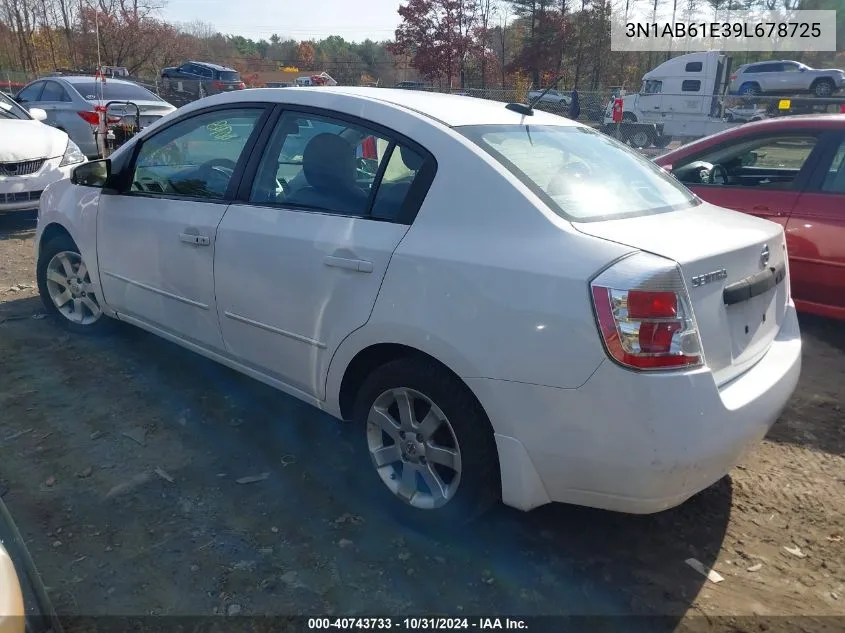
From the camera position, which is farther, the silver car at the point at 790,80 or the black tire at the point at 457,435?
the silver car at the point at 790,80

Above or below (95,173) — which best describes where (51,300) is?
below

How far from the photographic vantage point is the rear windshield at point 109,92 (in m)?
11.4

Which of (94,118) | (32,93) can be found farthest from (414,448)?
(32,93)

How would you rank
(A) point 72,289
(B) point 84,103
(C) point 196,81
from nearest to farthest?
(A) point 72,289 → (B) point 84,103 → (C) point 196,81

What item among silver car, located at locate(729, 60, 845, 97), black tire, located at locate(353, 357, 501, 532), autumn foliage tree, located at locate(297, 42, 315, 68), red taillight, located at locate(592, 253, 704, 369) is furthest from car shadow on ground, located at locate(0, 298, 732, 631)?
autumn foliage tree, located at locate(297, 42, 315, 68)

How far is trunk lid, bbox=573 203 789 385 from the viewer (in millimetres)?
2205

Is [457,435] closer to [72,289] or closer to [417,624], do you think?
[417,624]

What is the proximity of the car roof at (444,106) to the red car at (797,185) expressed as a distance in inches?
92.7

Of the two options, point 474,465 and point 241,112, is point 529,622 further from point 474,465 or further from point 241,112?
point 241,112

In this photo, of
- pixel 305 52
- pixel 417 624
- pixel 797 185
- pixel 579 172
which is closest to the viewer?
pixel 417 624

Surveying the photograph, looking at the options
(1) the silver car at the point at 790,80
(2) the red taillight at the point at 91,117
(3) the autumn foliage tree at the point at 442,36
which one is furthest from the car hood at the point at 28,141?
(3) the autumn foliage tree at the point at 442,36

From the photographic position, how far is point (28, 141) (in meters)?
7.68

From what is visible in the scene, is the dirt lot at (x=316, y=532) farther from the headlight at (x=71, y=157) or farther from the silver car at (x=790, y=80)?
the silver car at (x=790, y=80)

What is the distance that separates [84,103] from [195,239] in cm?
966
